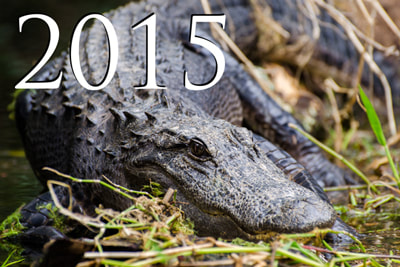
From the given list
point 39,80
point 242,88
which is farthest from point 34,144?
point 242,88

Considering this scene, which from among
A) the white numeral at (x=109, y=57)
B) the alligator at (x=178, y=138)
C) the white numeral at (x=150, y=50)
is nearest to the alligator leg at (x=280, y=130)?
the alligator at (x=178, y=138)

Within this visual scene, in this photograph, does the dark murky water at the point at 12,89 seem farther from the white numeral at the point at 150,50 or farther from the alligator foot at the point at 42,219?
the white numeral at the point at 150,50

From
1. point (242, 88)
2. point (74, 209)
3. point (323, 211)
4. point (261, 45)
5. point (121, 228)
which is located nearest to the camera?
point (121, 228)

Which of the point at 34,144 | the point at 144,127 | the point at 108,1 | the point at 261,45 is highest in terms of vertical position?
the point at 108,1

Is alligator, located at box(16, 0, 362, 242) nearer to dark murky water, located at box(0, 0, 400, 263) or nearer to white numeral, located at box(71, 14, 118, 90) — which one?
white numeral, located at box(71, 14, 118, 90)

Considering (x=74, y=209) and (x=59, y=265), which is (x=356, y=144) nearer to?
(x=74, y=209)

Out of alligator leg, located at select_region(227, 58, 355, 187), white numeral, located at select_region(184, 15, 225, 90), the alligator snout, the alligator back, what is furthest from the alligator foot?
alligator leg, located at select_region(227, 58, 355, 187)

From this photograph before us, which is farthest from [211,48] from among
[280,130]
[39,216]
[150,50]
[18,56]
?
[18,56]
